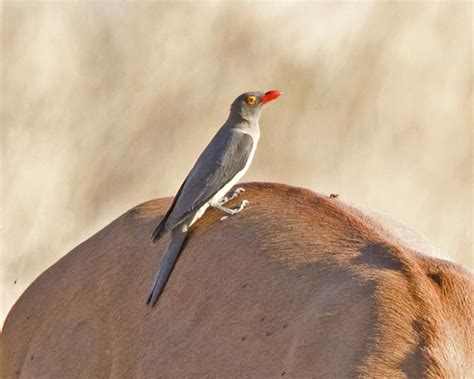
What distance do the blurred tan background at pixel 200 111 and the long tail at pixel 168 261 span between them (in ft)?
18.3

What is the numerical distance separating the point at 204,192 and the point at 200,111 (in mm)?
6021

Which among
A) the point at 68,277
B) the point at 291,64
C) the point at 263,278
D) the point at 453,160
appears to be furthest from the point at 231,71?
the point at 263,278

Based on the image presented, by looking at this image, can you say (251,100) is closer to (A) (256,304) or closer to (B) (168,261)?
(B) (168,261)

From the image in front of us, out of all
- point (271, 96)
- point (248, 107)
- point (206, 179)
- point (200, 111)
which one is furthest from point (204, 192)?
point (200, 111)

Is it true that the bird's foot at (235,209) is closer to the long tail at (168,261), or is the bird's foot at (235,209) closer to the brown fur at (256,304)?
the brown fur at (256,304)

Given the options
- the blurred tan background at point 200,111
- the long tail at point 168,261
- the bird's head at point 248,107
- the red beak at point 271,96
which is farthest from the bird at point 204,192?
the blurred tan background at point 200,111

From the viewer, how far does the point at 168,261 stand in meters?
5.28

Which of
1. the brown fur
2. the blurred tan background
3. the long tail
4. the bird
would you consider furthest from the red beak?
the blurred tan background

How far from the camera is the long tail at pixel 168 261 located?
5.26 metres

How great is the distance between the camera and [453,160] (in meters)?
11.9

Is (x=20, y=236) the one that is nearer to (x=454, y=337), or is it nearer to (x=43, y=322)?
(x=43, y=322)

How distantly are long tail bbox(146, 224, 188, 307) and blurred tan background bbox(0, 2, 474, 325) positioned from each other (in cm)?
558

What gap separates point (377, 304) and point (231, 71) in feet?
23.4

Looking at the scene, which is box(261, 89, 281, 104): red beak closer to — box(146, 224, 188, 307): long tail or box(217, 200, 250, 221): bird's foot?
box(217, 200, 250, 221): bird's foot
